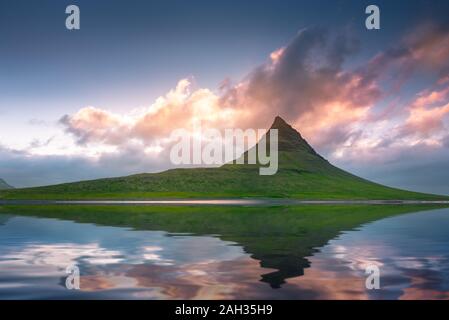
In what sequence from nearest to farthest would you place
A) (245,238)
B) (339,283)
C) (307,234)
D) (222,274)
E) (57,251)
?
(339,283), (222,274), (57,251), (245,238), (307,234)

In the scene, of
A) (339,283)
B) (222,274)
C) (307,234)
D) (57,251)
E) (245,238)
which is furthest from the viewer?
(307,234)

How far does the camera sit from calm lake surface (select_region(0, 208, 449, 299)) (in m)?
17.7

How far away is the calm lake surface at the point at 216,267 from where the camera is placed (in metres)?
17.7

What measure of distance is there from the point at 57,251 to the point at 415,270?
2103cm

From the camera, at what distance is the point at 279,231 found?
137 ft

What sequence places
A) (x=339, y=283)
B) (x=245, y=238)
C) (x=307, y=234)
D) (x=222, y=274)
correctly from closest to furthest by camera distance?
(x=339, y=283) < (x=222, y=274) < (x=245, y=238) < (x=307, y=234)

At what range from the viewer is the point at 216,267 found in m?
23.3
